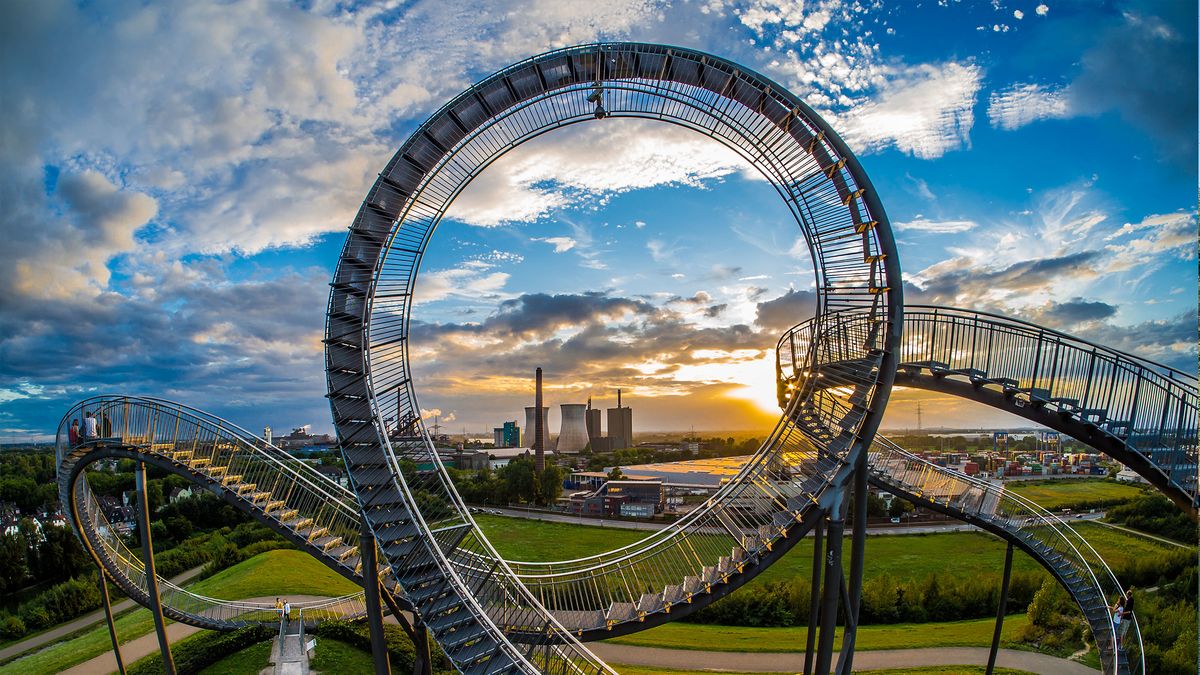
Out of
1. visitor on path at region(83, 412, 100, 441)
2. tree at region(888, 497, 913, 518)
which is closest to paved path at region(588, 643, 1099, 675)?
visitor on path at region(83, 412, 100, 441)

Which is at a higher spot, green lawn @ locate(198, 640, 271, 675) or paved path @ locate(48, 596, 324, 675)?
green lawn @ locate(198, 640, 271, 675)

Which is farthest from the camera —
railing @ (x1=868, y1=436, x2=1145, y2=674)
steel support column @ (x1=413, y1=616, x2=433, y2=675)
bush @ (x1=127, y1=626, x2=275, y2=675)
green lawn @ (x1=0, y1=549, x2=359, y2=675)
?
green lawn @ (x1=0, y1=549, x2=359, y2=675)

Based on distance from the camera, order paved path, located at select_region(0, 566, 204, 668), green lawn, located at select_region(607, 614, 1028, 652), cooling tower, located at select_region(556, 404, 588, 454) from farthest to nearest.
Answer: cooling tower, located at select_region(556, 404, 588, 454) < paved path, located at select_region(0, 566, 204, 668) < green lawn, located at select_region(607, 614, 1028, 652)

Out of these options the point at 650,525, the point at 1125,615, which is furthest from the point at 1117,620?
the point at 650,525

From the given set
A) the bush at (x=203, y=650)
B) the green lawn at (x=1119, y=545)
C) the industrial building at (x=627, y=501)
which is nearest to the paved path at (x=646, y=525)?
the industrial building at (x=627, y=501)

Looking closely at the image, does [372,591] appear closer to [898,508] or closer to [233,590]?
[233,590]

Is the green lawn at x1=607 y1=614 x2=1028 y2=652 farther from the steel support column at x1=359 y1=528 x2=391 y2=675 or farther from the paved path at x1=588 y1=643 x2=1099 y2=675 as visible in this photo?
the steel support column at x1=359 y1=528 x2=391 y2=675

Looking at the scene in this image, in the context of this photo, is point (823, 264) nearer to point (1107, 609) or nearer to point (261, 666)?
point (1107, 609)
